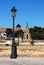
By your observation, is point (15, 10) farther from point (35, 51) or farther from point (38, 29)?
point (38, 29)

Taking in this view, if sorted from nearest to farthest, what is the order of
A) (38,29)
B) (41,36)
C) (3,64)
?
(3,64) → (41,36) → (38,29)

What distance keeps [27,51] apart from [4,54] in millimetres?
1719

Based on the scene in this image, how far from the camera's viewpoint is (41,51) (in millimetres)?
20156

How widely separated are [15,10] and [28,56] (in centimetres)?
354

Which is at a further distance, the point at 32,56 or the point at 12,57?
the point at 32,56

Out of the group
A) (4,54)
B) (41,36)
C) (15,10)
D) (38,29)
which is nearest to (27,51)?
(4,54)

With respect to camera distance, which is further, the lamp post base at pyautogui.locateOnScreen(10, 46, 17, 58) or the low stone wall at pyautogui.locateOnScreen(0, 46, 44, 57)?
the low stone wall at pyautogui.locateOnScreen(0, 46, 44, 57)

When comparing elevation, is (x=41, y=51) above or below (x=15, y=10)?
below

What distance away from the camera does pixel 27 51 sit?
20.2 m

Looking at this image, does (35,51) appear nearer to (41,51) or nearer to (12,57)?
(41,51)

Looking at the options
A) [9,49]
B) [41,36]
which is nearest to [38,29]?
[41,36]

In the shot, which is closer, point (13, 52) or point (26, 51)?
point (13, 52)

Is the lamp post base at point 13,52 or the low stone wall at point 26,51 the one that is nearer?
the lamp post base at point 13,52

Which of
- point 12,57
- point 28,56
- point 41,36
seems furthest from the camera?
point 41,36
